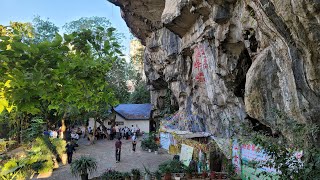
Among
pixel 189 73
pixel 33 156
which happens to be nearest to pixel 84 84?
pixel 33 156

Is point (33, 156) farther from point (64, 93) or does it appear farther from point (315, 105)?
point (315, 105)

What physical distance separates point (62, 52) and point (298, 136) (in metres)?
4.75

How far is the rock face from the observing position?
656cm

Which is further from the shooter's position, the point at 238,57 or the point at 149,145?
the point at 149,145

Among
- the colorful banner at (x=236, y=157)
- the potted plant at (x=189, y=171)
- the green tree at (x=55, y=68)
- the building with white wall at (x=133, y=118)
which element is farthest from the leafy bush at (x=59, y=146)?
the building with white wall at (x=133, y=118)

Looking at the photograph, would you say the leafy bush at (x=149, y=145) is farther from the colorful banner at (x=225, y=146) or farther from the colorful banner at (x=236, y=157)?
the colorful banner at (x=236, y=157)

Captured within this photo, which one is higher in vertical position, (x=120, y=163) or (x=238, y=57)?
(x=238, y=57)

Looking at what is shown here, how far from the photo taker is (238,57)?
508 inches

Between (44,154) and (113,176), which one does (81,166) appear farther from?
(44,154)

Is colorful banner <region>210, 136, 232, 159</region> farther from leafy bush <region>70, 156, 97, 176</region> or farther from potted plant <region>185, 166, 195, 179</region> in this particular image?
leafy bush <region>70, 156, 97, 176</region>

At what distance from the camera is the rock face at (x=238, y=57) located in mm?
6562

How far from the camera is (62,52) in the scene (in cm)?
425

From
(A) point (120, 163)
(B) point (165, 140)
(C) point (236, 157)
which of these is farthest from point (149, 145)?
(C) point (236, 157)

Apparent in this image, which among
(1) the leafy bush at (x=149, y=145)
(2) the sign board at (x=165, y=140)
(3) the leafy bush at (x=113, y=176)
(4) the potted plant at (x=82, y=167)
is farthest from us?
(1) the leafy bush at (x=149, y=145)
